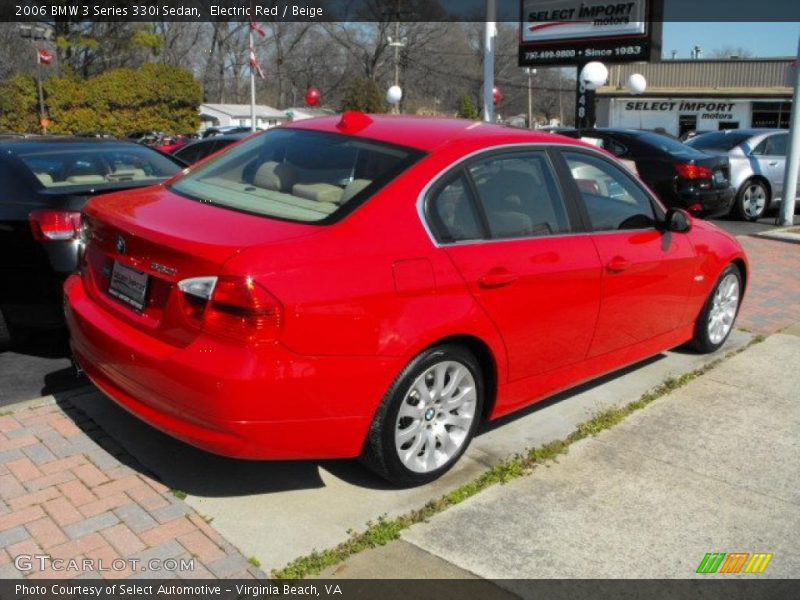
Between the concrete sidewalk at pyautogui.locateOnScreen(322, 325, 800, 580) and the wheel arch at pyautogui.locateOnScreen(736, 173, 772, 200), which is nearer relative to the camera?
the concrete sidewalk at pyautogui.locateOnScreen(322, 325, 800, 580)

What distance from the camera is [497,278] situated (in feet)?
12.1

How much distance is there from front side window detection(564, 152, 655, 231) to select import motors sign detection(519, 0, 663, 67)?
15.2 m

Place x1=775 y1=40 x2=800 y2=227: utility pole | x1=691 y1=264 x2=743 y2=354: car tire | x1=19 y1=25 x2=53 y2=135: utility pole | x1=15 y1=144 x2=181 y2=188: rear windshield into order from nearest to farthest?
x1=15 y1=144 x2=181 y2=188: rear windshield → x1=691 y1=264 x2=743 y2=354: car tire → x1=775 y1=40 x2=800 y2=227: utility pole → x1=19 y1=25 x2=53 y2=135: utility pole

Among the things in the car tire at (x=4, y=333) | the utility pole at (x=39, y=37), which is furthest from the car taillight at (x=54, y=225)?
the utility pole at (x=39, y=37)

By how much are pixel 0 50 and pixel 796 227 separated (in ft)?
164

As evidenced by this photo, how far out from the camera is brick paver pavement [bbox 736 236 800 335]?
6.83 m

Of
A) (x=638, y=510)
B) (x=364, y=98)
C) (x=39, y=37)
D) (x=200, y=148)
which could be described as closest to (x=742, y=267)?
(x=638, y=510)

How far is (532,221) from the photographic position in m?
4.04

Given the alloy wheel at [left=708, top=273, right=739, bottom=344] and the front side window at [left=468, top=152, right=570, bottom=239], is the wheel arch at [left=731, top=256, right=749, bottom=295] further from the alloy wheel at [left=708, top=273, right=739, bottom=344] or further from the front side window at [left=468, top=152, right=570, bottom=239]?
the front side window at [left=468, top=152, right=570, bottom=239]

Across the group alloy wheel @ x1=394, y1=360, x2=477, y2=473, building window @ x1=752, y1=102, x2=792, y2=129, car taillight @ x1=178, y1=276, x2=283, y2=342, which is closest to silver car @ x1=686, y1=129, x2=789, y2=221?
alloy wheel @ x1=394, y1=360, x2=477, y2=473

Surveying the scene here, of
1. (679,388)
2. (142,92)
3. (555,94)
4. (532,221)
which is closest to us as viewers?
(532,221)

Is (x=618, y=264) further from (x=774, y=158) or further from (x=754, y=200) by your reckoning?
(x=774, y=158)

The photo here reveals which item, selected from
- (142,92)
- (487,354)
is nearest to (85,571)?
(487,354)

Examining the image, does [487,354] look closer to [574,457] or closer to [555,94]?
[574,457]
